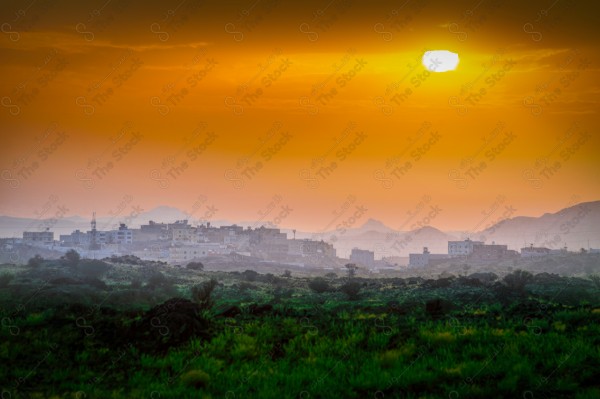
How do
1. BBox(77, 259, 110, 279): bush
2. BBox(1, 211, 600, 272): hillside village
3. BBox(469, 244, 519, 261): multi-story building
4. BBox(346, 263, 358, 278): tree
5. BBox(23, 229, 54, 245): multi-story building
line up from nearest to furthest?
BBox(77, 259, 110, 279): bush < BBox(346, 263, 358, 278): tree < BBox(469, 244, 519, 261): multi-story building < BBox(1, 211, 600, 272): hillside village < BBox(23, 229, 54, 245): multi-story building

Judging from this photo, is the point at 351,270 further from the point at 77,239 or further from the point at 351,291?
the point at 77,239

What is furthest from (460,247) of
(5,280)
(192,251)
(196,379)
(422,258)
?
(196,379)

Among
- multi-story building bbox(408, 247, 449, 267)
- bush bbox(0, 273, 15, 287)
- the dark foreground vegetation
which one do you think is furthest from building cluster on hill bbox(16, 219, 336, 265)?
the dark foreground vegetation

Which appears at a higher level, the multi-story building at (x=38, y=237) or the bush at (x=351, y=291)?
the multi-story building at (x=38, y=237)

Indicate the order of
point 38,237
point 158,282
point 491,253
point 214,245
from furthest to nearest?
point 214,245 → point 38,237 → point 491,253 → point 158,282

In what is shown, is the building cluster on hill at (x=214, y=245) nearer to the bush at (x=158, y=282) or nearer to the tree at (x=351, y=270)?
the tree at (x=351, y=270)

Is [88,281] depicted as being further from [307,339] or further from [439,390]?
[439,390]

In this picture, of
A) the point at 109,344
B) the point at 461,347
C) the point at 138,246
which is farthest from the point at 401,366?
the point at 138,246

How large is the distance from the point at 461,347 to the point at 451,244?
6880 inches

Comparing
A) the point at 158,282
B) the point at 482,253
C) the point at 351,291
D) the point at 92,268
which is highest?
the point at 482,253

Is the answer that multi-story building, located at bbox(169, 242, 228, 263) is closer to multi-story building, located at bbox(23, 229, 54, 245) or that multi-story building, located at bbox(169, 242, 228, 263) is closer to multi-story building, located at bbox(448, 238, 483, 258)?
multi-story building, located at bbox(23, 229, 54, 245)

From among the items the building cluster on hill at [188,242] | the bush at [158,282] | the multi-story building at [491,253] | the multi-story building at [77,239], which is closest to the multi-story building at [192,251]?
the building cluster on hill at [188,242]

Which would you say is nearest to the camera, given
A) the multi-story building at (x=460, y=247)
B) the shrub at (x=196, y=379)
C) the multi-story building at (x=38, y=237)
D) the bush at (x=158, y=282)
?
the shrub at (x=196, y=379)

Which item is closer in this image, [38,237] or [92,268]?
[92,268]
